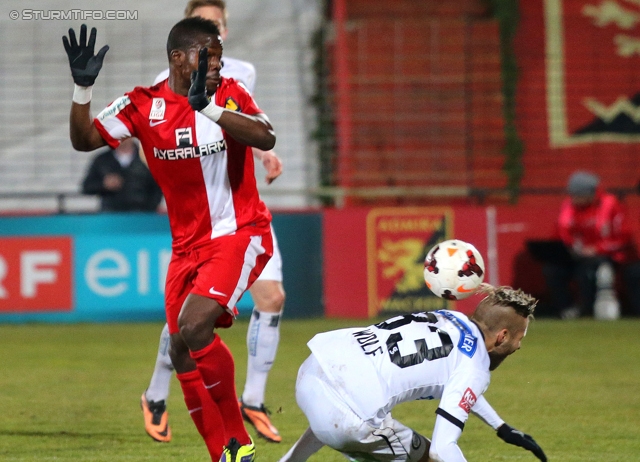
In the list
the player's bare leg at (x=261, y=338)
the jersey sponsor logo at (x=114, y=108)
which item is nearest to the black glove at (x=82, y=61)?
the jersey sponsor logo at (x=114, y=108)

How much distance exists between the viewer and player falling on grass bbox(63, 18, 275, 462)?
4.92 metres

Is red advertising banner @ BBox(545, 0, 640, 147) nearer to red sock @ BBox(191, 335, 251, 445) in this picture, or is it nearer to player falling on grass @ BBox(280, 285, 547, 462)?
red sock @ BBox(191, 335, 251, 445)

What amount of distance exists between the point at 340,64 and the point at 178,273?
9.91 meters

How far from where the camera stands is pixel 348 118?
14633mm

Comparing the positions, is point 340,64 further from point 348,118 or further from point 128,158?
point 128,158

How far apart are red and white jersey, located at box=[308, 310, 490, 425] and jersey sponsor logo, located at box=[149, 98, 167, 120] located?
4.76 feet

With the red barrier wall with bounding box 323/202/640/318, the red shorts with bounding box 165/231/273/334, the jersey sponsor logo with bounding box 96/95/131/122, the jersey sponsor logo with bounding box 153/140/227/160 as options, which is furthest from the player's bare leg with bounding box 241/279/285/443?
the red barrier wall with bounding box 323/202/640/318

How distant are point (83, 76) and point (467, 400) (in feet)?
7.40

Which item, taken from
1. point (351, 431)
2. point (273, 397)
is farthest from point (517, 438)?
point (273, 397)

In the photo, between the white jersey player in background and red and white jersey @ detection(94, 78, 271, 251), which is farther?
the white jersey player in background

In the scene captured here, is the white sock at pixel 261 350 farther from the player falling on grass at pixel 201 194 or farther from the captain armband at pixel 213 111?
the captain armband at pixel 213 111

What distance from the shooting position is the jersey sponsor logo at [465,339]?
4.36 m

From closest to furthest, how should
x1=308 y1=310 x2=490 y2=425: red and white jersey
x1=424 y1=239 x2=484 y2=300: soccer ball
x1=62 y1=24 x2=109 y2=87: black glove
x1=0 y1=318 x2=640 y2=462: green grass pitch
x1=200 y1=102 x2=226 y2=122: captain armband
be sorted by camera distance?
x1=308 y1=310 x2=490 y2=425: red and white jersey → x1=200 y1=102 x2=226 y2=122: captain armband → x1=424 y1=239 x2=484 y2=300: soccer ball → x1=62 y1=24 x2=109 y2=87: black glove → x1=0 y1=318 x2=640 y2=462: green grass pitch

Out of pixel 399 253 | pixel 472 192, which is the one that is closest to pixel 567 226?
pixel 472 192
